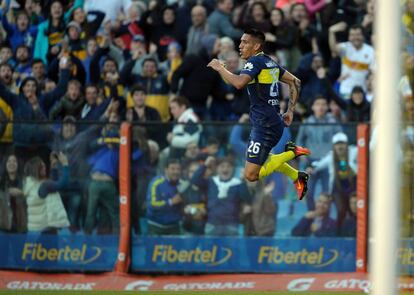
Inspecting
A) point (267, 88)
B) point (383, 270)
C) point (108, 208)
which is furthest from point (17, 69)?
Result: point (383, 270)

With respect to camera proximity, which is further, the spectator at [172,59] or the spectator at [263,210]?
the spectator at [172,59]

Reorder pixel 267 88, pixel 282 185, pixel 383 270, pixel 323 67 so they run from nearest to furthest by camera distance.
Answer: pixel 383 270
pixel 267 88
pixel 282 185
pixel 323 67

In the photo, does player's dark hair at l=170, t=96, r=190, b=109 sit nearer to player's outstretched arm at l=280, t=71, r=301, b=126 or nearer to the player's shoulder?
player's outstretched arm at l=280, t=71, r=301, b=126

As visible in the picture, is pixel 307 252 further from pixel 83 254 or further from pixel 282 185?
pixel 83 254

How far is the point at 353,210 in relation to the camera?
667 inches

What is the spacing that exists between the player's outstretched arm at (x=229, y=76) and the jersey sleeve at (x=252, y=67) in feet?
0.30

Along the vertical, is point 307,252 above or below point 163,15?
below

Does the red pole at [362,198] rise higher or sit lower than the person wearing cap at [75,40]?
lower

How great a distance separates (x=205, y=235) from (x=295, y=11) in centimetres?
473

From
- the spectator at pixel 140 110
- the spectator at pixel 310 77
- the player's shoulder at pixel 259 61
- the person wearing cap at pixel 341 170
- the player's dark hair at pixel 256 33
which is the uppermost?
the player's dark hair at pixel 256 33

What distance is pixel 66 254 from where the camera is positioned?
56.6 feet

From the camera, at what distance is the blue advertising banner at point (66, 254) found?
1723 cm

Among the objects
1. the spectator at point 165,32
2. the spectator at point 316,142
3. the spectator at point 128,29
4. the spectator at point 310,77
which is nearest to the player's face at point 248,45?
the spectator at point 316,142

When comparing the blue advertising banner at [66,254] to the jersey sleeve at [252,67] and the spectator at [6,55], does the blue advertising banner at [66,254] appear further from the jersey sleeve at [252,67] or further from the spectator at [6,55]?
the jersey sleeve at [252,67]
